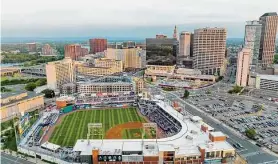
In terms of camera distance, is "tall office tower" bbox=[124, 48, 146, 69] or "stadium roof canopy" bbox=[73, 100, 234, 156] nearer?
"stadium roof canopy" bbox=[73, 100, 234, 156]

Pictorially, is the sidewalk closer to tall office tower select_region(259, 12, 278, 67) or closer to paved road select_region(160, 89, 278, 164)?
paved road select_region(160, 89, 278, 164)

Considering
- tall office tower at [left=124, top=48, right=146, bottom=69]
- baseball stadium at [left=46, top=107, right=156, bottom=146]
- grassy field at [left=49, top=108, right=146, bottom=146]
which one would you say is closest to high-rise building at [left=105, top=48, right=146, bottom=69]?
tall office tower at [left=124, top=48, right=146, bottom=69]

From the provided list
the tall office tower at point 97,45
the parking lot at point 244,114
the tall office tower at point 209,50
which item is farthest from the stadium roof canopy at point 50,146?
the tall office tower at point 97,45

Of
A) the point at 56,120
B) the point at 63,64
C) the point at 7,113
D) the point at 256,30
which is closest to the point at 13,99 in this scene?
the point at 7,113

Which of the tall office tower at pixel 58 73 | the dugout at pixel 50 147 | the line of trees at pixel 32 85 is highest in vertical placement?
the tall office tower at pixel 58 73

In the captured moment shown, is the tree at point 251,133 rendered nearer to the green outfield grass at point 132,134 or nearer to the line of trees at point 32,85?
the green outfield grass at point 132,134

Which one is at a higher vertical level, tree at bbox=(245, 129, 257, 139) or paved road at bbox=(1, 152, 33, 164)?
tree at bbox=(245, 129, 257, 139)

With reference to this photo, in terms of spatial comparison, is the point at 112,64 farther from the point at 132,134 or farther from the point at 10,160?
the point at 10,160

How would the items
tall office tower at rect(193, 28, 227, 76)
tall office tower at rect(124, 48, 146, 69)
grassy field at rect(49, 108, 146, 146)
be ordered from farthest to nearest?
tall office tower at rect(124, 48, 146, 69), tall office tower at rect(193, 28, 227, 76), grassy field at rect(49, 108, 146, 146)
